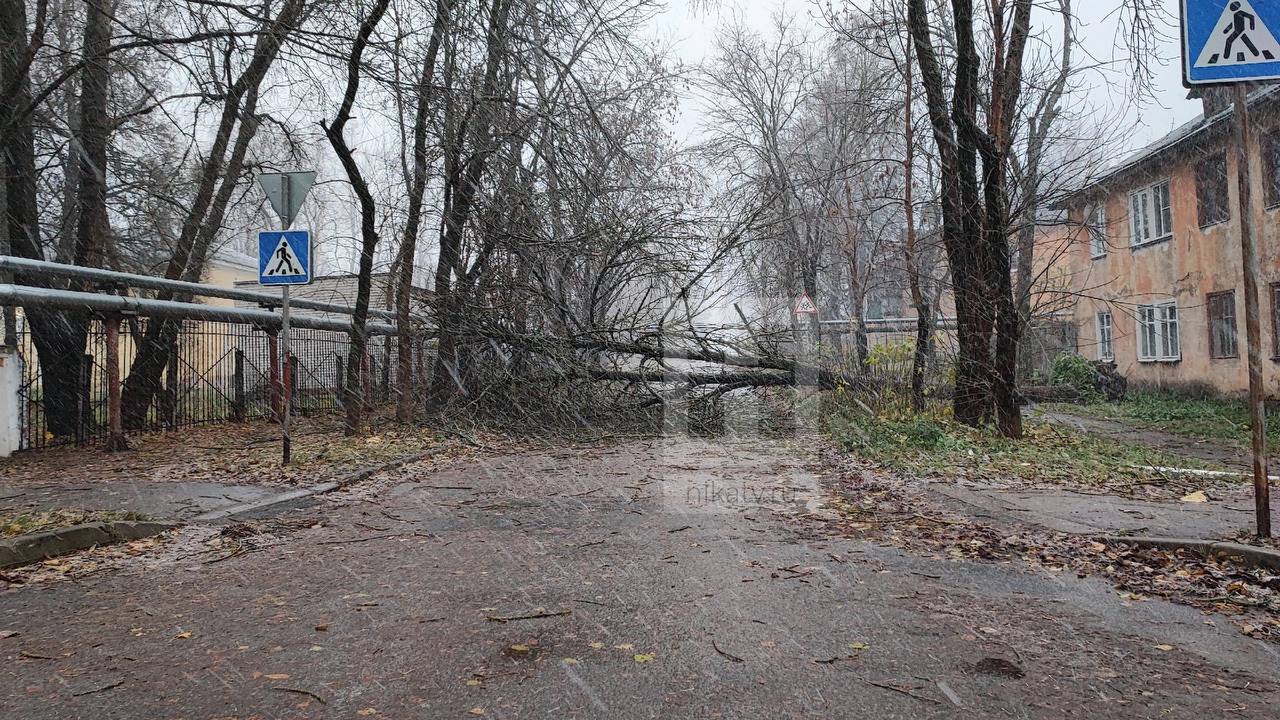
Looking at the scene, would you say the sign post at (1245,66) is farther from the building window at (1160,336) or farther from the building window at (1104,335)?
the building window at (1104,335)

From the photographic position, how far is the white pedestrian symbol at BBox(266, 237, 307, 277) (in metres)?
10.3

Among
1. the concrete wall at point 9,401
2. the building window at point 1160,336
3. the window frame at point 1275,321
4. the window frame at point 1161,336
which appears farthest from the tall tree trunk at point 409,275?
the building window at point 1160,336

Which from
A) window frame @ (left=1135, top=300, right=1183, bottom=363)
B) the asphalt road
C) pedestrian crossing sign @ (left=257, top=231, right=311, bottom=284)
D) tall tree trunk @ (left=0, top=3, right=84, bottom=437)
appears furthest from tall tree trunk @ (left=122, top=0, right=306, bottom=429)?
window frame @ (left=1135, top=300, right=1183, bottom=363)

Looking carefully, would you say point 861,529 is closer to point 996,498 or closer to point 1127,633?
point 996,498

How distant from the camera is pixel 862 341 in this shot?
19859mm

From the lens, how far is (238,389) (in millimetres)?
17359

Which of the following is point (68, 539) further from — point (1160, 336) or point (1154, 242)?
point (1160, 336)

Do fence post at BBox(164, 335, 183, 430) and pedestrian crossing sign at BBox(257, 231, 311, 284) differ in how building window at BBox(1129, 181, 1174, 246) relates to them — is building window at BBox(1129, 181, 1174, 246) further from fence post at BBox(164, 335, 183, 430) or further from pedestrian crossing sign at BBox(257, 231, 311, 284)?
fence post at BBox(164, 335, 183, 430)

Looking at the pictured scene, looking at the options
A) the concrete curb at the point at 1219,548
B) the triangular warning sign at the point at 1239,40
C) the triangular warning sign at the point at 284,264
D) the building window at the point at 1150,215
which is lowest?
the concrete curb at the point at 1219,548

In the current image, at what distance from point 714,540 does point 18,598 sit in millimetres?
4330

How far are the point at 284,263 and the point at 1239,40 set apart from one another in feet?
30.2

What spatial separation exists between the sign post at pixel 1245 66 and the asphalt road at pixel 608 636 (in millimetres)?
1617

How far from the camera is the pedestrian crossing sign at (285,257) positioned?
1030 centimetres

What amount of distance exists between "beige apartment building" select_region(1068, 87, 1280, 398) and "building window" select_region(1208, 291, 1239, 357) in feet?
0.07
